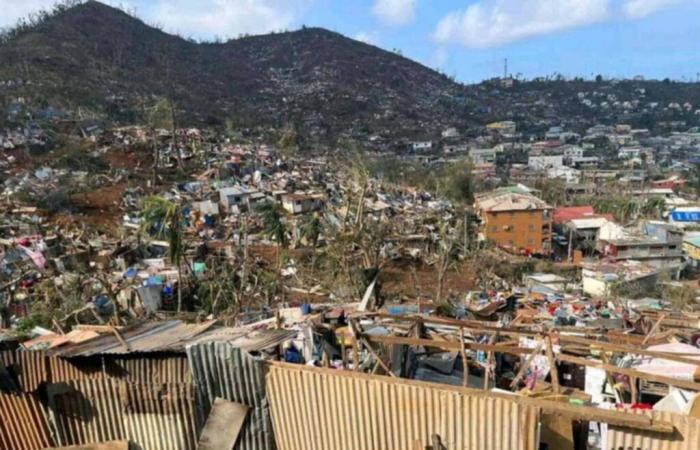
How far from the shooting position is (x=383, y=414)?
3.39m

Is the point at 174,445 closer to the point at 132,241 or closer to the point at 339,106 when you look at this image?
the point at 132,241

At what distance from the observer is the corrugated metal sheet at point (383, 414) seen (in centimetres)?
313

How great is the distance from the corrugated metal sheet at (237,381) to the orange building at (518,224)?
26.3 metres

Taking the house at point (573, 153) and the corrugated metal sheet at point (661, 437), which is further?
the house at point (573, 153)

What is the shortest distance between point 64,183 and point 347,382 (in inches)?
948

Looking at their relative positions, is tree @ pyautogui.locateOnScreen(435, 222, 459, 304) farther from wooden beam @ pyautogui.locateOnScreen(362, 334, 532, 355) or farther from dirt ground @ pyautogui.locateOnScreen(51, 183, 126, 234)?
wooden beam @ pyautogui.locateOnScreen(362, 334, 532, 355)

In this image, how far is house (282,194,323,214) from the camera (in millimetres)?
26594

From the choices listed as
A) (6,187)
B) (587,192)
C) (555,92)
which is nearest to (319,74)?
(555,92)

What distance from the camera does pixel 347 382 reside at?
3.49 m

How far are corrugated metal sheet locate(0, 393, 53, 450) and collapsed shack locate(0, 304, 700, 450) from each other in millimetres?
11

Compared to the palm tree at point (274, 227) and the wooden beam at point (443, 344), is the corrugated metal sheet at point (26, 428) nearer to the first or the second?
the wooden beam at point (443, 344)

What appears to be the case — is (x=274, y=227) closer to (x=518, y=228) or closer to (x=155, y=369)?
(x=155, y=369)

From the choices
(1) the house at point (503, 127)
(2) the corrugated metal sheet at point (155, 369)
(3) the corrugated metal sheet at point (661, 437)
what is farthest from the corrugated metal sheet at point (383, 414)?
(1) the house at point (503, 127)

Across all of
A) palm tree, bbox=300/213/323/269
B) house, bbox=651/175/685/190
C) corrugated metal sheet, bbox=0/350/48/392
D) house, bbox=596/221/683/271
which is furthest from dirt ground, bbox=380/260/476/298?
house, bbox=651/175/685/190
